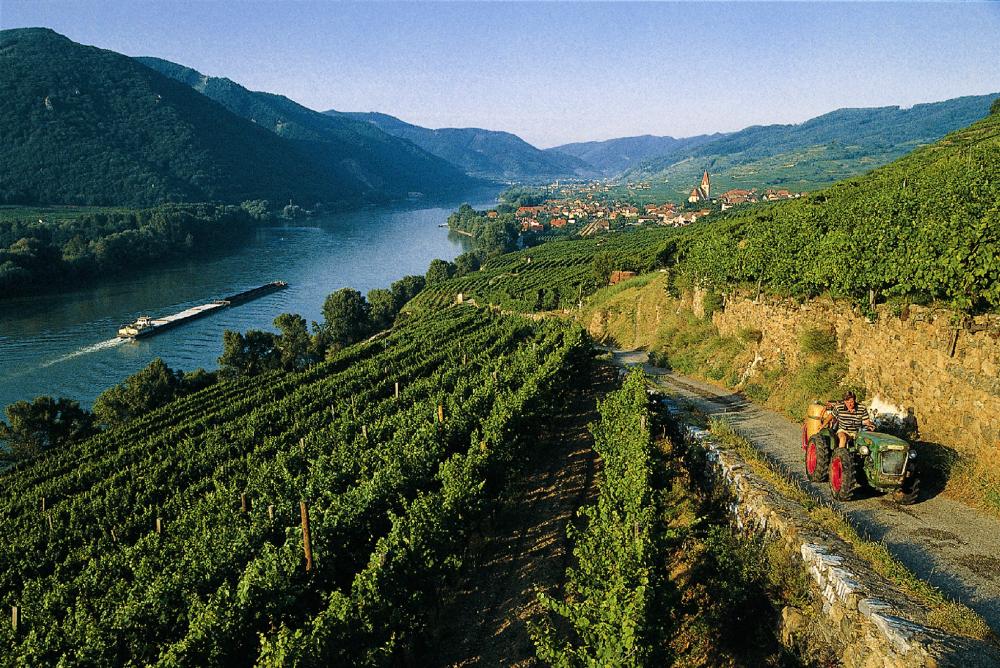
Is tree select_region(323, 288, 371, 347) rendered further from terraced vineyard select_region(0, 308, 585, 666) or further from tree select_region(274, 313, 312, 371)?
terraced vineyard select_region(0, 308, 585, 666)

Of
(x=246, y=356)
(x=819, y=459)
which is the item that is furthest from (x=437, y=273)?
(x=819, y=459)

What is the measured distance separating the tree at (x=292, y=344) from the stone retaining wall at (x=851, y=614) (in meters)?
44.0

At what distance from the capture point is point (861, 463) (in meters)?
9.49

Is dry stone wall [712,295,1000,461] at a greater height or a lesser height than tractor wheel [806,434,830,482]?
greater

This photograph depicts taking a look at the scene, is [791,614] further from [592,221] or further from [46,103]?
[46,103]

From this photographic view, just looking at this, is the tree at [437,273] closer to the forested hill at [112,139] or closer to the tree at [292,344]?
the tree at [292,344]

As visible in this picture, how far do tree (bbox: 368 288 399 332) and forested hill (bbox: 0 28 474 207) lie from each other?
333 feet

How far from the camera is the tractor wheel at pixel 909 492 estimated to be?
891cm

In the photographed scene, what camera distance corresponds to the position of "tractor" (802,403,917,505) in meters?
8.75

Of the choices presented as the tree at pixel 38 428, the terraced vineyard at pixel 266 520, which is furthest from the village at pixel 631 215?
the terraced vineyard at pixel 266 520

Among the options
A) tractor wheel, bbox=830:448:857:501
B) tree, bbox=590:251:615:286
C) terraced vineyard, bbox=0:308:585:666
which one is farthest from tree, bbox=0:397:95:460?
tree, bbox=590:251:615:286

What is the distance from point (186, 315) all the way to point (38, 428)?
130 feet

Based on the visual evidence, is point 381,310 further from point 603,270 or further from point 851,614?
point 851,614

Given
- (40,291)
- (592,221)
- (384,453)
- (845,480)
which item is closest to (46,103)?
(40,291)
